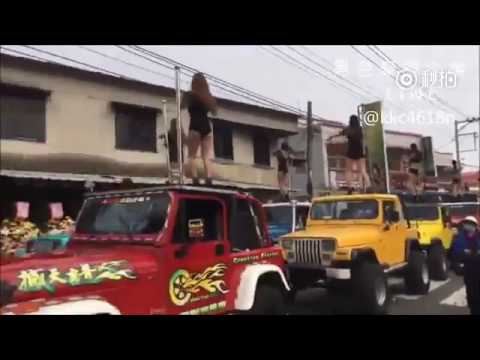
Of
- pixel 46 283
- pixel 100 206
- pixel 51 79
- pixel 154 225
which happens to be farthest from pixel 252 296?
pixel 51 79

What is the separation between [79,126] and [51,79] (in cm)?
50

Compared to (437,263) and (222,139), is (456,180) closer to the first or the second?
(437,263)

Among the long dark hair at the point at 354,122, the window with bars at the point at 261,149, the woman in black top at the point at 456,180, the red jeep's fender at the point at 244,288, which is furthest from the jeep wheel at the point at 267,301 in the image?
the woman in black top at the point at 456,180

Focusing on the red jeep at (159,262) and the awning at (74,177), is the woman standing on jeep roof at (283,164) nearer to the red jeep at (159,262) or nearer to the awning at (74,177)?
the red jeep at (159,262)

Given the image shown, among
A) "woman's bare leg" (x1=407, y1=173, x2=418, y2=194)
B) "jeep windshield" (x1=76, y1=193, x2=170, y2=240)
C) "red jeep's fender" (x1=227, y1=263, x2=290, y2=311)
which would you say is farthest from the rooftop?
"woman's bare leg" (x1=407, y1=173, x2=418, y2=194)

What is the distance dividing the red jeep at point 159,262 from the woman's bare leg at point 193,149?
0.51m

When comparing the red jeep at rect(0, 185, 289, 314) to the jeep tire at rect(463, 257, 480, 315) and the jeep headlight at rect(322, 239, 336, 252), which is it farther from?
the jeep tire at rect(463, 257, 480, 315)

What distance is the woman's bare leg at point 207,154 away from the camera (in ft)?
17.7

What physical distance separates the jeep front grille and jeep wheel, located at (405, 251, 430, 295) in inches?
83.0

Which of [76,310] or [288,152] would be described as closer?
[76,310]

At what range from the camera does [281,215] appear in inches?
309

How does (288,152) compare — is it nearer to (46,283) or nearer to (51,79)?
(51,79)

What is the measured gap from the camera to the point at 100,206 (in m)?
4.57
